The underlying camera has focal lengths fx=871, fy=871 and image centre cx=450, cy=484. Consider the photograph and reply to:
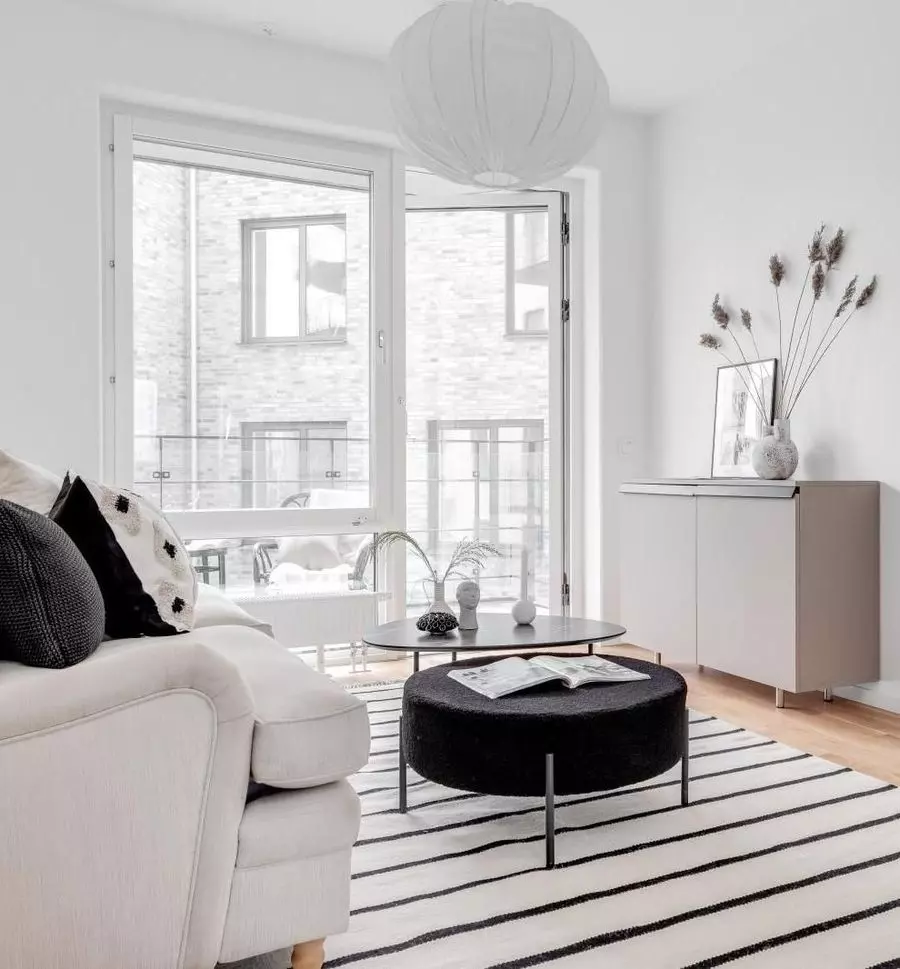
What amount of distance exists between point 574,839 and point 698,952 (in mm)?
528

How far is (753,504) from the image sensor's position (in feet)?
11.4

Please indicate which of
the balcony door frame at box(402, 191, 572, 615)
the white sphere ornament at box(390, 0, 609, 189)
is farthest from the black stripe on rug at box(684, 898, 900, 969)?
the balcony door frame at box(402, 191, 572, 615)

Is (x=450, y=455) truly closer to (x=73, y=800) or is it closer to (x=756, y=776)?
(x=756, y=776)

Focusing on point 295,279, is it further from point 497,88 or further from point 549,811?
point 549,811

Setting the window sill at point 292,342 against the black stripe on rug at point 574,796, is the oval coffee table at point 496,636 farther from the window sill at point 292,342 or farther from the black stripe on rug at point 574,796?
the window sill at point 292,342

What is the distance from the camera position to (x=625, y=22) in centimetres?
370

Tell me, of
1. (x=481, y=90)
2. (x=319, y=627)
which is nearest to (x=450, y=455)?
(x=319, y=627)

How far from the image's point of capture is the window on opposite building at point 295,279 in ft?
13.1

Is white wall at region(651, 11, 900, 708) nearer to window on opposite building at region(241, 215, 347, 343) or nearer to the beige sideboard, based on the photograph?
the beige sideboard

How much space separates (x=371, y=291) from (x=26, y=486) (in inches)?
96.2

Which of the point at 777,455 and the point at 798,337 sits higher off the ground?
the point at 798,337

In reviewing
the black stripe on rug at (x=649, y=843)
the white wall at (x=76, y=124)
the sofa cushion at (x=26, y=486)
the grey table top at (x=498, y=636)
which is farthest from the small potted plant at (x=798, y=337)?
the sofa cushion at (x=26, y=486)

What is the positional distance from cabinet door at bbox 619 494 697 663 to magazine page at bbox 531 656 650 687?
1444 mm

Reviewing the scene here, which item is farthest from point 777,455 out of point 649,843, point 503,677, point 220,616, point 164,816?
point 164,816
